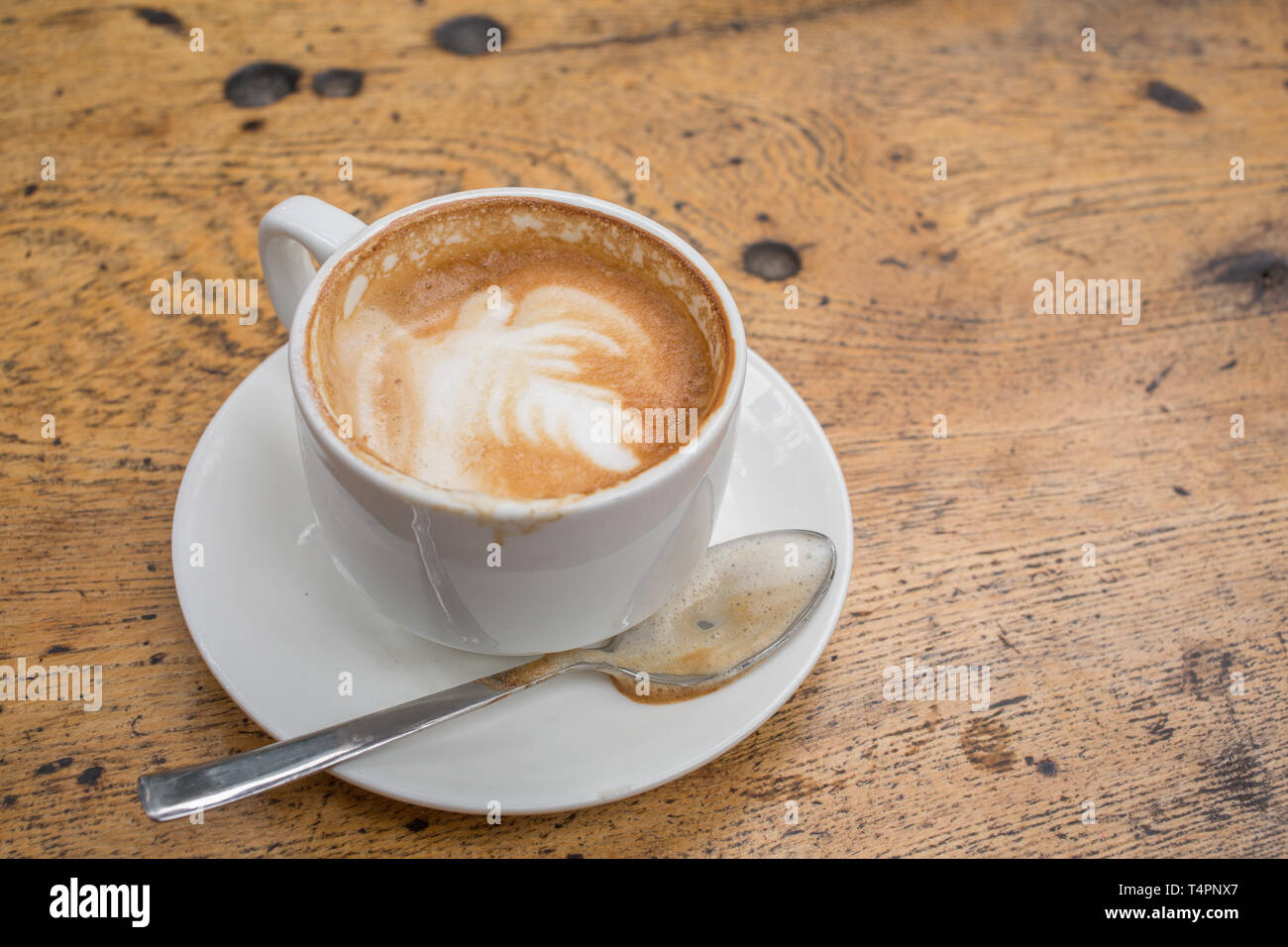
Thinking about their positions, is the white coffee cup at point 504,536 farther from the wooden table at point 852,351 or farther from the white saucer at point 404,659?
the wooden table at point 852,351

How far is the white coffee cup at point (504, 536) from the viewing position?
875 millimetres

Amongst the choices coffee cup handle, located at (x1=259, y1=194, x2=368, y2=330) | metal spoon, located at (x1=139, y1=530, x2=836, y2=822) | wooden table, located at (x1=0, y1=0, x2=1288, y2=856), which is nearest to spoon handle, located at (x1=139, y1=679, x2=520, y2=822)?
metal spoon, located at (x1=139, y1=530, x2=836, y2=822)

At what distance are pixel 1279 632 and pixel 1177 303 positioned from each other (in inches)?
22.9

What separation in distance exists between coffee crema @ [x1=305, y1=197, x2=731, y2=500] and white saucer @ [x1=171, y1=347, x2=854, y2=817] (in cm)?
21

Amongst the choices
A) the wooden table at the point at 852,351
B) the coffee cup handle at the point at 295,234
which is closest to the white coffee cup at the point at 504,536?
the coffee cup handle at the point at 295,234

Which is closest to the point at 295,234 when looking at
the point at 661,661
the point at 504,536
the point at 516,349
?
the point at 516,349

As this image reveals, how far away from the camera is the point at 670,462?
0.91m

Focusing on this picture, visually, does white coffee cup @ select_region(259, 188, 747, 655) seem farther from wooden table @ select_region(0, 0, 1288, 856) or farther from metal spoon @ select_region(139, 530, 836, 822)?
wooden table @ select_region(0, 0, 1288, 856)

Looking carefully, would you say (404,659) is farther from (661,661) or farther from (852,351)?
(852,351)

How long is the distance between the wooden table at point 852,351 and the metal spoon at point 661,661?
123 millimetres

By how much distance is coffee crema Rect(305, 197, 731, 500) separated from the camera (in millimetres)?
1000

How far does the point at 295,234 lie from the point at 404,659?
0.47 meters

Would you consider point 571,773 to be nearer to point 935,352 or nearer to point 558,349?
point 558,349
